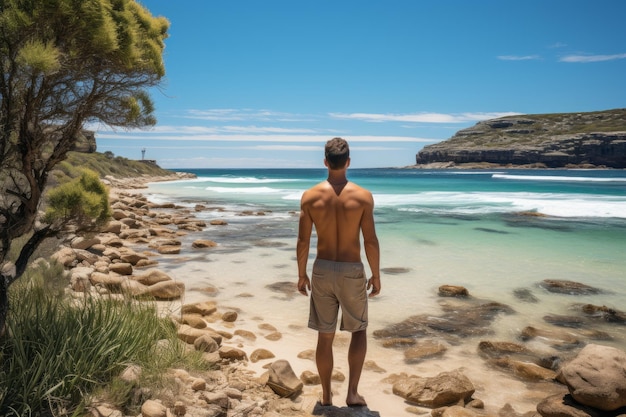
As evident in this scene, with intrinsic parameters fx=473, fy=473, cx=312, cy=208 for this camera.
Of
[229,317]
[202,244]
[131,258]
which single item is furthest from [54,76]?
[202,244]

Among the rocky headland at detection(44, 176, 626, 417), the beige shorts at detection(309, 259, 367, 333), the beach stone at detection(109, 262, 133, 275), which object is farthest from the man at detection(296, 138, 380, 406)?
the beach stone at detection(109, 262, 133, 275)

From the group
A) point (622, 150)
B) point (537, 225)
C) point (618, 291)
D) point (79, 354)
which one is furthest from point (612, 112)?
point (79, 354)

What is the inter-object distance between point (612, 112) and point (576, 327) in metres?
166

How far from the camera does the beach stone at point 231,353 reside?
5293 millimetres

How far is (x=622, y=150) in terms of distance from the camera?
356ft

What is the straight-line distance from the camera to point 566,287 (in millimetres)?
9484

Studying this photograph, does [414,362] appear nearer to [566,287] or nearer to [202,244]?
[566,287]

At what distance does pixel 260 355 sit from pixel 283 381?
107 centimetres

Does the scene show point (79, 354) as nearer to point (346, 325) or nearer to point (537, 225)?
point (346, 325)

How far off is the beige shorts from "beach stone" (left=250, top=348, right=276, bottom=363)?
165 cm

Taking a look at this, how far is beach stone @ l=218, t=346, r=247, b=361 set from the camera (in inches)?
208

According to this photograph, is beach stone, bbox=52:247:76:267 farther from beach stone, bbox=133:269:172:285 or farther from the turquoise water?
the turquoise water

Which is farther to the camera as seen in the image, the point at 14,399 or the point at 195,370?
the point at 195,370

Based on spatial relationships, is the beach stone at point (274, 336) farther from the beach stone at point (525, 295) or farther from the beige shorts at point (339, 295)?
the beach stone at point (525, 295)
